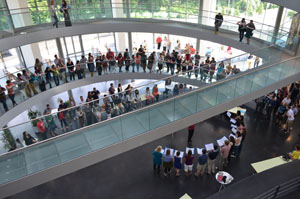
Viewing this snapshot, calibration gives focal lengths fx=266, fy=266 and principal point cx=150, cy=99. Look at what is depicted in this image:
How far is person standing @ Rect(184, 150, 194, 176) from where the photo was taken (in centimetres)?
983

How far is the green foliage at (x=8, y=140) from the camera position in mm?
7472

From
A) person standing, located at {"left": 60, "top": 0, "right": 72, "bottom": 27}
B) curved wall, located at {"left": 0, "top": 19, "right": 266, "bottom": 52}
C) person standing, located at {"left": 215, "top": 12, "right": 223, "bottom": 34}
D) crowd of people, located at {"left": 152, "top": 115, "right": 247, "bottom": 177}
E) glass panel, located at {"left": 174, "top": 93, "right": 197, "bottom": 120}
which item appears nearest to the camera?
glass panel, located at {"left": 174, "top": 93, "right": 197, "bottom": 120}

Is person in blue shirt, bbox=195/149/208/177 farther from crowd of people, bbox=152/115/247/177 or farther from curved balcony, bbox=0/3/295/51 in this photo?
curved balcony, bbox=0/3/295/51

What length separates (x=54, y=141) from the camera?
7746mm

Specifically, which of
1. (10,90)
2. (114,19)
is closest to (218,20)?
(114,19)

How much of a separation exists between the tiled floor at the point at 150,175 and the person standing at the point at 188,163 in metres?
0.26

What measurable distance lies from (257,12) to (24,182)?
18.2m

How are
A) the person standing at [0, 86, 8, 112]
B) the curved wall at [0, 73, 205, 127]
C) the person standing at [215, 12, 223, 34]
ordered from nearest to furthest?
1. the person standing at [0, 86, 8, 112]
2. the curved wall at [0, 73, 205, 127]
3. the person standing at [215, 12, 223, 34]

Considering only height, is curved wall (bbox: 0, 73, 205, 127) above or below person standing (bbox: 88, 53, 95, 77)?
below

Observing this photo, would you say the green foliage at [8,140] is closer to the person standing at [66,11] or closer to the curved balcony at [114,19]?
the curved balcony at [114,19]

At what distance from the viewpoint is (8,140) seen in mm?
7613

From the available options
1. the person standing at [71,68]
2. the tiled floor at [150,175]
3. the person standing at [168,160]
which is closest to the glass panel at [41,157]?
the tiled floor at [150,175]

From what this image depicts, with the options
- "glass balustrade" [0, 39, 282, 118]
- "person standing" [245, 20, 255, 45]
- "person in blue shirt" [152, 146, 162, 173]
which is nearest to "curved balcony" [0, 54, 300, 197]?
"glass balustrade" [0, 39, 282, 118]

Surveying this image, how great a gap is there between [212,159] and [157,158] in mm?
2095
